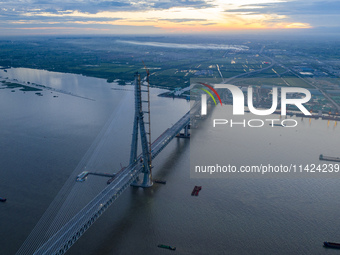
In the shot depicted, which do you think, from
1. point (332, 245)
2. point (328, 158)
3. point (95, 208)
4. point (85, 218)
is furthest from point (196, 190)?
point (328, 158)

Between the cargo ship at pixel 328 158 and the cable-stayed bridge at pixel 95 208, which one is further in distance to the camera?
the cargo ship at pixel 328 158

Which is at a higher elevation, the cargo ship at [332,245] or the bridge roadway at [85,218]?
the bridge roadway at [85,218]

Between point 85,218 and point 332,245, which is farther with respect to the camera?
point 332,245

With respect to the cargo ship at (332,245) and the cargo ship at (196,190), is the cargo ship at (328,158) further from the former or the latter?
the cargo ship at (196,190)

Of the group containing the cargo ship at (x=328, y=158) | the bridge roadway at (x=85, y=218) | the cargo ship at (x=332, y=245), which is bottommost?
the cargo ship at (x=332, y=245)

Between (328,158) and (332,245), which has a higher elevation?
(328,158)

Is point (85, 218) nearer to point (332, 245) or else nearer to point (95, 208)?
point (95, 208)

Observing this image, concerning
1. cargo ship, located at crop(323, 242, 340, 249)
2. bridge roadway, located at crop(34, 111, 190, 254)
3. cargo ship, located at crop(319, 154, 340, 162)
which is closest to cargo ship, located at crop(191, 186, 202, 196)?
bridge roadway, located at crop(34, 111, 190, 254)

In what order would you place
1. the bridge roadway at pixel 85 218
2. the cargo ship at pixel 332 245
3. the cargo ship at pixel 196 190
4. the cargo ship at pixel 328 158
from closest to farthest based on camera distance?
the bridge roadway at pixel 85 218 → the cargo ship at pixel 332 245 → the cargo ship at pixel 196 190 → the cargo ship at pixel 328 158

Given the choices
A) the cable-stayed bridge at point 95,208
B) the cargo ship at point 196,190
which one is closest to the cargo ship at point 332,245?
the cargo ship at point 196,190

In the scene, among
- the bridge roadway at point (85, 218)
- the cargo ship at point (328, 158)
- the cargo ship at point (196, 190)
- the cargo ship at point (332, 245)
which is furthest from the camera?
the cargo ship at point (328, 158)

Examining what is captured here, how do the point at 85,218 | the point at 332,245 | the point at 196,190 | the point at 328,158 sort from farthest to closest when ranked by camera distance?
the point at 328,158 → the point at 196,190 → the point at 332,245 → the point at 85,218

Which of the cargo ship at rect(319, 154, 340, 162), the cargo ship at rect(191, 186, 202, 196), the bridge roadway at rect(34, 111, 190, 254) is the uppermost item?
the bridge roadway at rect(34, 111, 190, 254)

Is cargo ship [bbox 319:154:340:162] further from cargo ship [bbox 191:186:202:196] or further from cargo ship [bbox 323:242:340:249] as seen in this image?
cargo ship [bbox 191:186:202:196]
